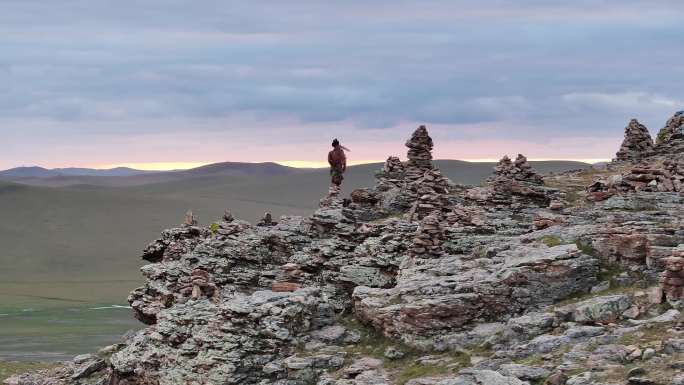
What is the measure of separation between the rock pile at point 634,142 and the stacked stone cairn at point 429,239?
29.6 metres

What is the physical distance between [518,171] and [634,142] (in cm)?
2044

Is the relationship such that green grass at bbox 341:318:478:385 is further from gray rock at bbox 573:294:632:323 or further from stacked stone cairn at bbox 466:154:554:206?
stacked stone cairn at bbox 466:154:554:206

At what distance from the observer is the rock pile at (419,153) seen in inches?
2630

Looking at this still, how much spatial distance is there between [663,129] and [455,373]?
146 ft

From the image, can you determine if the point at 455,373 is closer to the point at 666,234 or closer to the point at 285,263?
the point at 666,234

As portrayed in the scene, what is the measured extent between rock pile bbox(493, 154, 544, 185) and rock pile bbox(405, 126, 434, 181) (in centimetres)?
710

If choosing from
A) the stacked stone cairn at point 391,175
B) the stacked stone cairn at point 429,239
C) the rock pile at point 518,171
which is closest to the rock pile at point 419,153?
the stacked stone cairn at point 391,175

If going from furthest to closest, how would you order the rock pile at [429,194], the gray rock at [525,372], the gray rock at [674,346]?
the rock pile at [429,194]
the gray rock at [525,372]
the gray rock at [674,346]

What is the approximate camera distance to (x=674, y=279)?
40.9 meters

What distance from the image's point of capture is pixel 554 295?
149ft

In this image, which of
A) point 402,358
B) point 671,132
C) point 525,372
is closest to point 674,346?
point 525,372

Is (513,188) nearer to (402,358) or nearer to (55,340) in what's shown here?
(402,358)

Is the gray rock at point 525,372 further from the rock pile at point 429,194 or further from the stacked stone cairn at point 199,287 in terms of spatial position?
the stacked stone cairn at point 199,287

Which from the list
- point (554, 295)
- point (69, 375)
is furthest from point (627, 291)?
point (69, 375)
